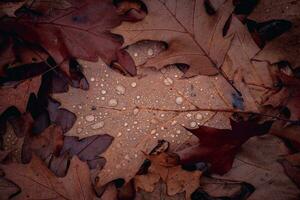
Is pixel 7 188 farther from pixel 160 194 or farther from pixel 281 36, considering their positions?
pixel 281 36

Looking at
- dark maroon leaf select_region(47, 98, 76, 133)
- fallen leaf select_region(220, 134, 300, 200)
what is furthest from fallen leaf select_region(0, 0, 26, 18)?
fallen leaf select_region(220, 134, 300, 200)

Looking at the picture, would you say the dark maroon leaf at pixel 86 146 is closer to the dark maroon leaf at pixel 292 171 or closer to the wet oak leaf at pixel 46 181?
the wet oak leaf at pixel 46 181

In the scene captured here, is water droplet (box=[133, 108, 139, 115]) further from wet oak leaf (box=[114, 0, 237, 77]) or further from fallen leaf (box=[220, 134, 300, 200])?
fallen leaf (box=[220, 134, 300, 200])

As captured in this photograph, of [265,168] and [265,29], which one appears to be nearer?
[265,168]

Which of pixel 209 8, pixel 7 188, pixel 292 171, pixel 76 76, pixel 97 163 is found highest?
pixel 209 8

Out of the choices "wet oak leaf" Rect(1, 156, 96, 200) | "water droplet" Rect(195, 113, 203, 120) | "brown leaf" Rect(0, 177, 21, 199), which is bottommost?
"brown leaf" Rect(0, 177, 21, 199)

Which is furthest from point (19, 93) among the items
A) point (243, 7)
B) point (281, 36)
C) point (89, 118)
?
point (281, 36)

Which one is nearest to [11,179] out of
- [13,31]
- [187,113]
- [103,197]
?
[103,197]

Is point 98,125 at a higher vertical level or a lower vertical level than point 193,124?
lower
